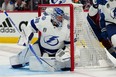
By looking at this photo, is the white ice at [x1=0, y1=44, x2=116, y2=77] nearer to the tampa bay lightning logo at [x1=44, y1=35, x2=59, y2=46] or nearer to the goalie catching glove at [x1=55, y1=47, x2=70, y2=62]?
the goalie catching glove at [x1=55, y1=47, x2=70, y2=62]

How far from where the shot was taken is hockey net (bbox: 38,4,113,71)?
549cm

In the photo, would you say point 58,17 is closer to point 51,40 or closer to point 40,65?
point 51,40

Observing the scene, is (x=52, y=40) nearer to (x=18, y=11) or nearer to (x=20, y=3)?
(x=18, y=11)

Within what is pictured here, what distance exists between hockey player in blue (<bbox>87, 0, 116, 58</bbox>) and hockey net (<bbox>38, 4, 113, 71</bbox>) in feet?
0.33

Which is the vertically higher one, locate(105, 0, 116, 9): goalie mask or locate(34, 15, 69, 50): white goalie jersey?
locate(105, 0, 116, 9): goalie mask

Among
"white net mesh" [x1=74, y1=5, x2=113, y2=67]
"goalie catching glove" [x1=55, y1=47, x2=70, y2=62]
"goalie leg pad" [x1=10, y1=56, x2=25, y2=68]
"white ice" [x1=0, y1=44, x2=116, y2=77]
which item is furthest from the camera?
"goalie leg pad" [x1=10, y1=56, x2=25, y2=68]

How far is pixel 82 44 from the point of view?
584cm

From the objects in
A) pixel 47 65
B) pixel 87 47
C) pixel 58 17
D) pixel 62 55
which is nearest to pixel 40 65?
pixel 47 65

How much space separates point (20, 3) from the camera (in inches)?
450

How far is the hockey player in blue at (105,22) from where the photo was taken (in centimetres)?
575

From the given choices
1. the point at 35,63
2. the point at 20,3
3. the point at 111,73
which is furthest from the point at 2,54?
the point at 20,3

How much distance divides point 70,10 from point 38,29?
0.48 metres

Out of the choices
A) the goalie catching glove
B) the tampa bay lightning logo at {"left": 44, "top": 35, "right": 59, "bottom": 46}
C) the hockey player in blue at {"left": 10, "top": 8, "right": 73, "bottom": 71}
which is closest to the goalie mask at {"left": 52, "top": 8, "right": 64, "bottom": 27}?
the hockey player in blue at {"left": 10, "top": 8, "right": 73, "bottom": 71}

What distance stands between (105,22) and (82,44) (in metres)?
0.43
